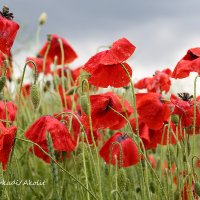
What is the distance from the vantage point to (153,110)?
163 centimetres

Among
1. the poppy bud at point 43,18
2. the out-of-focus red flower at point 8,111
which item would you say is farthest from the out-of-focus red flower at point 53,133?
the poppy bud at point 43,18

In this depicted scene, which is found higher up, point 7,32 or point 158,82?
point 7,32

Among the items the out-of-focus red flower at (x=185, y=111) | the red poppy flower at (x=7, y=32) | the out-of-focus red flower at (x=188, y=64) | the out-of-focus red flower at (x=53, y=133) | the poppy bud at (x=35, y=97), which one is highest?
the red poppy flower at (x=7, y=32)

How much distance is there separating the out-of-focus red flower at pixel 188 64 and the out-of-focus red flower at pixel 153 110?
0.71 feet

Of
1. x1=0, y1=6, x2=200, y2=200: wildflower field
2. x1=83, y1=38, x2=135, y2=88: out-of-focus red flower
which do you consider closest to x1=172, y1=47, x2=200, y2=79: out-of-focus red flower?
x1=0, y1=6, x2=200, y2=200: wildflower field

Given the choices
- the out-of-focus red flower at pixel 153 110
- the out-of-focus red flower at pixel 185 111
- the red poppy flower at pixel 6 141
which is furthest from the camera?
the out-of-focus red flower at pixel 153 110

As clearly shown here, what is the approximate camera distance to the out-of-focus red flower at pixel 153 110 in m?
1.60

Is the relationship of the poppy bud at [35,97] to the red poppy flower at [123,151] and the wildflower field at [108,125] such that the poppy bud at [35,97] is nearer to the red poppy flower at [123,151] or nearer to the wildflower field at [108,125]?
the wildflower field at [108,125]

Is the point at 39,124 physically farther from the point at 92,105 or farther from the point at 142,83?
the point at 142,83

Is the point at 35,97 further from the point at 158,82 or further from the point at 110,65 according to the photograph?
the point at 158,82

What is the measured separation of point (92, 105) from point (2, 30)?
353 mm

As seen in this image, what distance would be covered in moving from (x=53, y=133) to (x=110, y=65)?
26 cm

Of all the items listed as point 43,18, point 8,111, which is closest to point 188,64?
point 8,111

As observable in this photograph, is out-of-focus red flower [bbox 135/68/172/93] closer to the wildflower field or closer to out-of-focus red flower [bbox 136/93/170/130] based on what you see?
the wildflower field
